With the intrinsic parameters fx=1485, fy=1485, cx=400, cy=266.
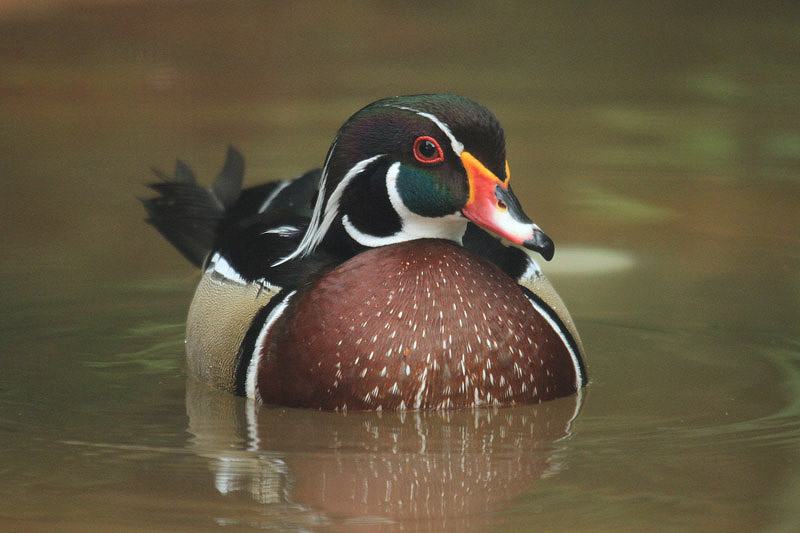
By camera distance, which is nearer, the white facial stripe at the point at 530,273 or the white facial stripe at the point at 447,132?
the white facial stripe at the point at 447,132

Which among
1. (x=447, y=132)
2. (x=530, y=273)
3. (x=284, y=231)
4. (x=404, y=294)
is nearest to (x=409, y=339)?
(x=404, y=294)

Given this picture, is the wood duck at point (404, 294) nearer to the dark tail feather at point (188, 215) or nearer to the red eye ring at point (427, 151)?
the red eye ring at point (427, 151)

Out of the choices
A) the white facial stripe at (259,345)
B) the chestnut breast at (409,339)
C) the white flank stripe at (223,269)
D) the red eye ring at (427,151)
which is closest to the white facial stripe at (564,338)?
the chestnut breast at (409,339)

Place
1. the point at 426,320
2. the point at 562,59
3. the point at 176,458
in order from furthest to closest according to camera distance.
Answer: the point at 562,59 < the point at 426,320 < the point at 176,458

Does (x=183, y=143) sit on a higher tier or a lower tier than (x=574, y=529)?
higher

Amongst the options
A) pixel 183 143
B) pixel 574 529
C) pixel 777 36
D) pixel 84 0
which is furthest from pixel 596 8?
pixel 574 529

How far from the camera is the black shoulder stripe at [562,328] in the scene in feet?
15.5

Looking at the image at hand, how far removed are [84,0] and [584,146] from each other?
6053 mm

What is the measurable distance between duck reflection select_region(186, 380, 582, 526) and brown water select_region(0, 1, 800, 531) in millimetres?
11

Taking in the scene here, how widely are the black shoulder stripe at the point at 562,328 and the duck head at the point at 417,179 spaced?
1.09 ft

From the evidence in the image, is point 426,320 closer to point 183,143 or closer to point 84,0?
point 183,143

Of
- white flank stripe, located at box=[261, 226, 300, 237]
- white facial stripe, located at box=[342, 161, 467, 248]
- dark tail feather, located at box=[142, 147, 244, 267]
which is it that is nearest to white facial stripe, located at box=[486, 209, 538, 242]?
white facial stripe, located at box=[342, 161, 467, 248]

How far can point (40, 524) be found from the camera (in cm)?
356

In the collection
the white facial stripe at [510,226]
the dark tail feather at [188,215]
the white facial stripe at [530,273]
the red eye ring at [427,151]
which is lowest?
the white facial stripe at [530,273]
